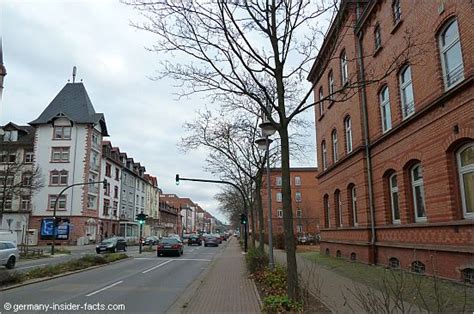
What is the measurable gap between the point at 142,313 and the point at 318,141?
71.7 feet

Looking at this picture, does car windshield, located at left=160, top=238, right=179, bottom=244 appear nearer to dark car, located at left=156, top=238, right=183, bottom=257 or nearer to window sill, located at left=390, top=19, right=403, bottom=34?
dark car, located at left=156, top=238, right=183, bottom=257

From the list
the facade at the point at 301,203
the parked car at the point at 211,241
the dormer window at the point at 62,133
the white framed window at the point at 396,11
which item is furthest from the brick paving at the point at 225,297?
the facade at the point at 301,203

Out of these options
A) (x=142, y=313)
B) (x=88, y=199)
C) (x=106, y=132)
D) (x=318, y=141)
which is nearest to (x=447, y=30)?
(x=142, y=313)

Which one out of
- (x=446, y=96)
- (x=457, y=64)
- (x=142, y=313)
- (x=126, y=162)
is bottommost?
(x=142, y=313)

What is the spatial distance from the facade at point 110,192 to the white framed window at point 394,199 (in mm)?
47278

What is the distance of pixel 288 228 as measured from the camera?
8.70 metres

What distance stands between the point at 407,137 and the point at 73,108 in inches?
2004

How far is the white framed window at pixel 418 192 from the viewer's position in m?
14.3

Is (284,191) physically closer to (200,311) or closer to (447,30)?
(200,311)

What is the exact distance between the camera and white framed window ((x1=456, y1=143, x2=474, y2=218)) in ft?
37.4

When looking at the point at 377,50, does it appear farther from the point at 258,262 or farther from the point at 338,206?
the point at 338,206

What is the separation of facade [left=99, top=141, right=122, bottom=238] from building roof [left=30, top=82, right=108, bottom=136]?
4.31 meters

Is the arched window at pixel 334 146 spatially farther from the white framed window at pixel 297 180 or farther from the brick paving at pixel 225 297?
the white framed window at pixel 297 180

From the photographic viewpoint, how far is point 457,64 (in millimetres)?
11953
